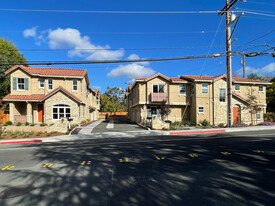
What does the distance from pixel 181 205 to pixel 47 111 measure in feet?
67.8

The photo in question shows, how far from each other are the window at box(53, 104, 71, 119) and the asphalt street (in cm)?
1404

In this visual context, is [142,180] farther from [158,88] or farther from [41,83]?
[41,83]

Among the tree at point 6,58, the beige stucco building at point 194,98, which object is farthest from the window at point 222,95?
the tree at point 6,58

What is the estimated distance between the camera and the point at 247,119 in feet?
73.8

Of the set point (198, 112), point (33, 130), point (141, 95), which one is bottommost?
point (33, 130)

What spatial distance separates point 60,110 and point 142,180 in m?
18.8

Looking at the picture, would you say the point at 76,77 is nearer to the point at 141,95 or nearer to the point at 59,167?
the point at 141,95

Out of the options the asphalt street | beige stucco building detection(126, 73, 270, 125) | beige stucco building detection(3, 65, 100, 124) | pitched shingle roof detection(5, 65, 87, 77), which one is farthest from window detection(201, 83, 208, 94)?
pitched shingle roof detection(5, 65, 87, 77)

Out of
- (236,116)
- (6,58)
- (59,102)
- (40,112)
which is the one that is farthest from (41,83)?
(236,116)

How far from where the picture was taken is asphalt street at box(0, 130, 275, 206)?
3670mm

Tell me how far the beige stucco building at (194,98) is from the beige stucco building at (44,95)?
8.77 m

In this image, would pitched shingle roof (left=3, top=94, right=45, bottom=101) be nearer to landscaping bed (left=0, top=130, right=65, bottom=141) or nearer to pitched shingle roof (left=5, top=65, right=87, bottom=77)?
pitched shingle roof (left=5, top=65, right=87, bottom=77)

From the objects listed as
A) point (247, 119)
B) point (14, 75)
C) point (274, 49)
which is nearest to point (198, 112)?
point (247, 119)

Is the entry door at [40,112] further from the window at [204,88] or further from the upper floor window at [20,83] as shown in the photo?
the window at [204,88]
